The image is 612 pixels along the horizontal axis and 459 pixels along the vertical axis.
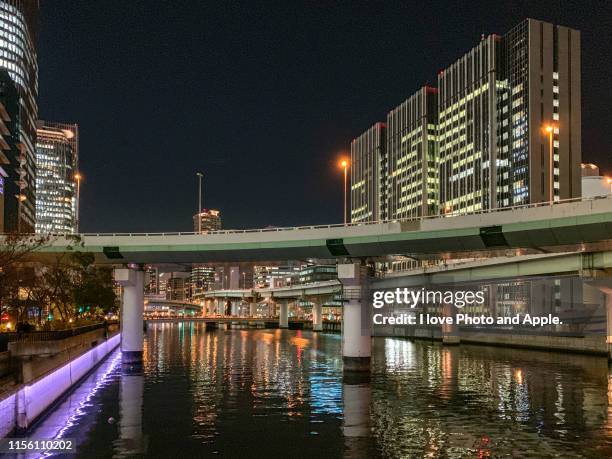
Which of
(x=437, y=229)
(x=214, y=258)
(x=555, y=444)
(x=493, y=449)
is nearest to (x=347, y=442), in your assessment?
(x=493, y=449)

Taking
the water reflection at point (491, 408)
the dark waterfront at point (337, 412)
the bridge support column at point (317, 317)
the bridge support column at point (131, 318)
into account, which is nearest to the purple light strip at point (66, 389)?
the dark waterfront at point (337, 412)

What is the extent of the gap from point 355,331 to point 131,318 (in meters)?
22.3

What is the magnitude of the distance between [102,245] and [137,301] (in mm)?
6167

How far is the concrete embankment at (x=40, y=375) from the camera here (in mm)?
25391

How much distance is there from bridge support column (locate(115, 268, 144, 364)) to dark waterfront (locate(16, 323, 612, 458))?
2304 mm

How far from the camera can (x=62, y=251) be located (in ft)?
209

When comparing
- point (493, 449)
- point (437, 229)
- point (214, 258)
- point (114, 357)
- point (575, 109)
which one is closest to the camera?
point (493, 449)

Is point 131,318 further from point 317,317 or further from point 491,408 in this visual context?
point 317,317

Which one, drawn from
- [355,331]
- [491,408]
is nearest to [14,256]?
[355,331]

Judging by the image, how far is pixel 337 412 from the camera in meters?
34.5

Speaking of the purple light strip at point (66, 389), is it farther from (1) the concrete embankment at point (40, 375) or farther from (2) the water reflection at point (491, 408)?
(2) the water reflection at point (491, 408)

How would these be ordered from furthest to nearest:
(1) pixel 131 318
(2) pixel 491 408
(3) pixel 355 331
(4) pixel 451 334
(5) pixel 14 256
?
(4) pixel 451 334
(1) pixel 131 318
(5) pixel 14 256
(3) pixel 355 331
(2) pixel 491 408

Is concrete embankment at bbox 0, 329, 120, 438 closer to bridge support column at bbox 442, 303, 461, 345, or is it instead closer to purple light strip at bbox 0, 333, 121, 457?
purple light strip at bbox 0, 333, 121, 457

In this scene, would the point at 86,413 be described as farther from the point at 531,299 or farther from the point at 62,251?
the point at 531,299
